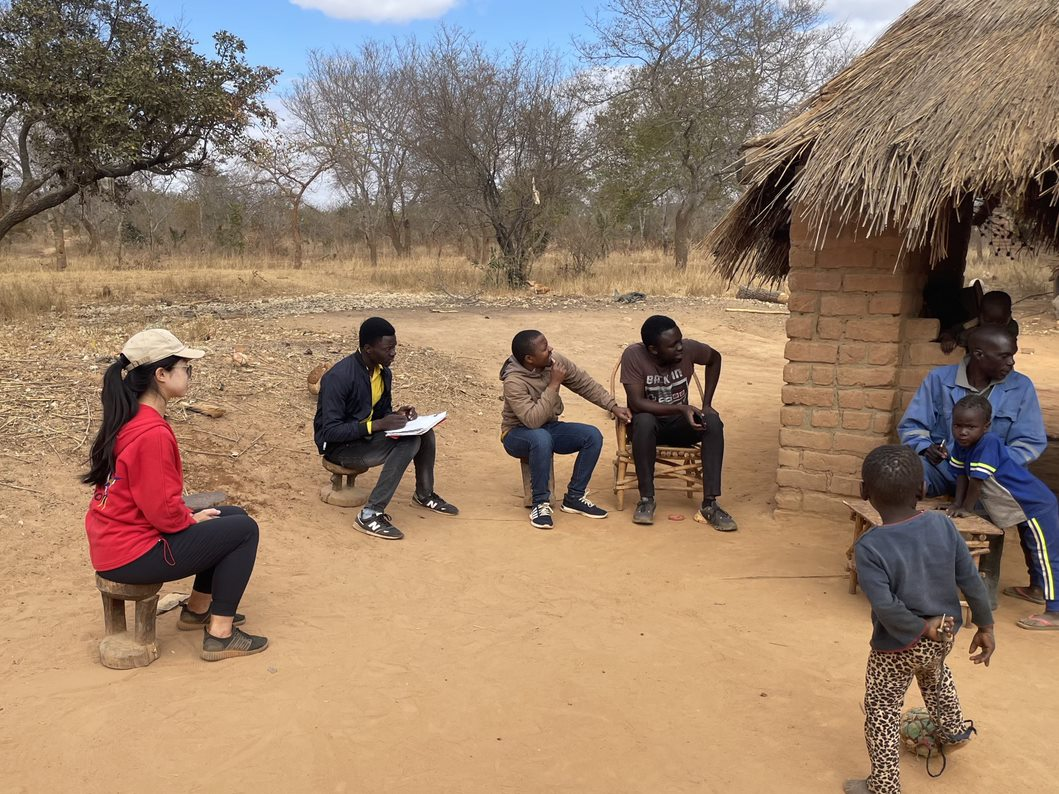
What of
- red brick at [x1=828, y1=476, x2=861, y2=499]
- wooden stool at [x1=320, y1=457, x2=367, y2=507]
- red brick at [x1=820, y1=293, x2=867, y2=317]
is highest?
red brick at [x1=820, y1=293, x2=867, y2=317]

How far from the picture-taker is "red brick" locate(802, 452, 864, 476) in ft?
16.2

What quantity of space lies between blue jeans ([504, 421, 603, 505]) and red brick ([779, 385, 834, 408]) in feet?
3.94

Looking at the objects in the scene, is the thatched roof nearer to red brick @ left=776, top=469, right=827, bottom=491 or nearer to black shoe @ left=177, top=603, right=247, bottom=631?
red brick @ left=776, top=469, right=827, bottom=491

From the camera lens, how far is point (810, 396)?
498cm

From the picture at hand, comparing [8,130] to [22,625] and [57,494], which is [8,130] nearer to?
[57,494]

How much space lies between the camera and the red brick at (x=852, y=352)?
4836mm

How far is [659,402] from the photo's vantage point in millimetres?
5273

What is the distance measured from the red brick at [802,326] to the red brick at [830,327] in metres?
0.03

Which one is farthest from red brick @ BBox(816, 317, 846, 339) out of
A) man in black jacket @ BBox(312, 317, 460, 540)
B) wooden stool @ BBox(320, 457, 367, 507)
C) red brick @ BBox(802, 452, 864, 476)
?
wooden stool @ BBox(320, 457, 367, 507)

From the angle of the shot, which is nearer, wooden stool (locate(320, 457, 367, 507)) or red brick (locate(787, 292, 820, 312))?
red brick (locate(787, 292, 820, 312))

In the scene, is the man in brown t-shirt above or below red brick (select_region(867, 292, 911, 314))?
below

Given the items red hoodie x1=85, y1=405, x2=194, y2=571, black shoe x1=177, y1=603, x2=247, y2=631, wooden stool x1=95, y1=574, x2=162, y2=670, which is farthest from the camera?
black shoe x1=177, y1=603, x2=247, y2=631

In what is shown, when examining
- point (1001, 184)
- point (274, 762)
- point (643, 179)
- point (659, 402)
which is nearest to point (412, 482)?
point (659, 402)

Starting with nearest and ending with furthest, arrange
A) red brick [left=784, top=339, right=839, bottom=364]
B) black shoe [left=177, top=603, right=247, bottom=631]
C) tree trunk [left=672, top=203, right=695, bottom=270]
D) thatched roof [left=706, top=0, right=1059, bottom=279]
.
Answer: black shoe [left=177, top=603, right=247, bottom=631]
thatched roof [left=706, top=0, right=1059, bottom=279]
red brick [left=784, top=339, right=839, bottom=364]
tree trunk [left=672, top=203, right=695, bottom=270]
